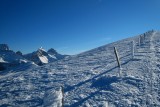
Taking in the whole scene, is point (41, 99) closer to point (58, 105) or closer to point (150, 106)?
point (58, 105)

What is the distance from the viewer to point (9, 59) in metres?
72.0

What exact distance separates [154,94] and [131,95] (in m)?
1.04

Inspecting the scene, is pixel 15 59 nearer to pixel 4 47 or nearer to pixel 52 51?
pixel 4 47

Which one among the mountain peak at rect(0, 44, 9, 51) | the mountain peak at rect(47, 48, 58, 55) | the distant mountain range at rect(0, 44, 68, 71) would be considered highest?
the mountain peak at rect(0, 44, 9, 51)

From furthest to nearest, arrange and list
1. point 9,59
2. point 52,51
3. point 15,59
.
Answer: point 52,51 < point 15,59 < point 9,59

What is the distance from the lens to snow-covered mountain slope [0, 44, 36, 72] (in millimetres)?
62562

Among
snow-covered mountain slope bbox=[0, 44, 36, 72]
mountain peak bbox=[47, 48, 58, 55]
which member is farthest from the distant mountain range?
mountain peak bbox=[47, 48, 58, 55]

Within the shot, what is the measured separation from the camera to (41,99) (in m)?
10.0

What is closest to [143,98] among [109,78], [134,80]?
[134,80]

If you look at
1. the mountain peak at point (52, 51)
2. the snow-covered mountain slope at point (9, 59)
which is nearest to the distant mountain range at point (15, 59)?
the snow-covered mountain slope at point (9, 59)

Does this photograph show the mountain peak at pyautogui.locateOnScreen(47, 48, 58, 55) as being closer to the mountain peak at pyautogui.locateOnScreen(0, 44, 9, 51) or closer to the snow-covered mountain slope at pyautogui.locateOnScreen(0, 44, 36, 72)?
the mountain peak at pyautogui.locateOnScreen(0, 44, 9, 51)

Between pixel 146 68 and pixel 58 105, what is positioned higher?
pixel 146 68

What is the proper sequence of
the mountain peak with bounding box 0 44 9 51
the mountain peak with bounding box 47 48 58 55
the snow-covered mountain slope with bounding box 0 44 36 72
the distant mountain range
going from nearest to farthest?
the snow-covered mountain slope with bounding box 0 44 36 72, the distant mountain range, the mountain peak with bounding box 0 44 9 51, the mountain peak with bounding box 47 48 58 55

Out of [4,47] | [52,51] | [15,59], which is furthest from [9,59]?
[52,51]
